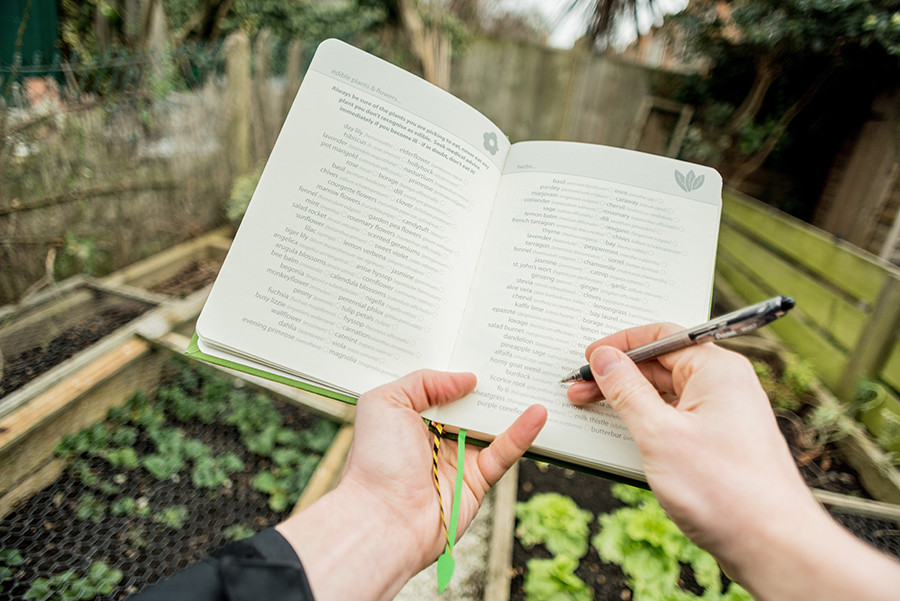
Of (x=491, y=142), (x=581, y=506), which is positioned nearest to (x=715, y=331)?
(x=491, y=142)

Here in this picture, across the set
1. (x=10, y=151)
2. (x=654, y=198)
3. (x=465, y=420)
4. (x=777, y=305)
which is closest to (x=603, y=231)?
(x=654, y=198)

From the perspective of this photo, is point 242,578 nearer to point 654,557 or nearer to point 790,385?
point 654,557

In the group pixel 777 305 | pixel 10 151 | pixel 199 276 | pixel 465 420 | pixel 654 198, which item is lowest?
pixel 199 276

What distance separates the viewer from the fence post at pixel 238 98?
3283 millimetres

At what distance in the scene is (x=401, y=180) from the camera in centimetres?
110

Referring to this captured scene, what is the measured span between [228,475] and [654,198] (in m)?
2.05

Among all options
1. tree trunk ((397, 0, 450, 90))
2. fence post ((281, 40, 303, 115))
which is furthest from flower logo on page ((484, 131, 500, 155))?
tree trunk ((397, 0, 450, 90))

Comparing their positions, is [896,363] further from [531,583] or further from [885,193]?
[885,193]

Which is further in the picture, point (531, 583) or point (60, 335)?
point (60, 335)

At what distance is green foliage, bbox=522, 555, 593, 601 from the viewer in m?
1.52

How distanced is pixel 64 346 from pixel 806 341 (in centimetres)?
433

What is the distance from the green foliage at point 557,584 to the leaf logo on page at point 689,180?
51.6 inches

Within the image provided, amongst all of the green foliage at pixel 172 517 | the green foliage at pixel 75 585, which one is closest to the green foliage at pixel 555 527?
the green foliage at pixel 172 517

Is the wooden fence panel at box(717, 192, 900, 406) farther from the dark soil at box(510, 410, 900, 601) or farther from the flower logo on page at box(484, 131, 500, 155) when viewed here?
the flower logo on page at box(484, 131, 500, 155)
